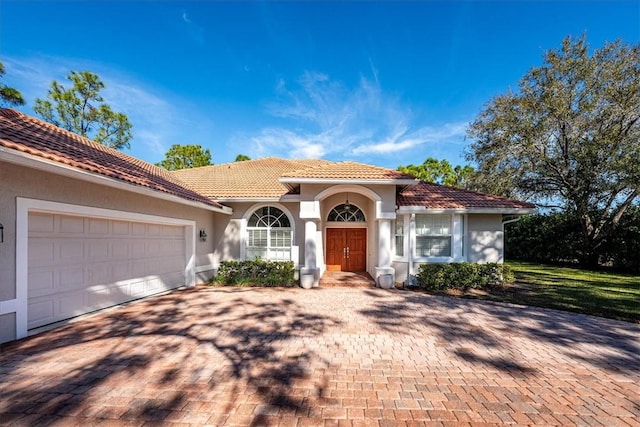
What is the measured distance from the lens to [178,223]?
32.1ft

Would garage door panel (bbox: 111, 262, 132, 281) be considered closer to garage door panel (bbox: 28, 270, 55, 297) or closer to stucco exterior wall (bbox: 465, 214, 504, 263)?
garage door panel (bbox: 28, 270, 55, 297)

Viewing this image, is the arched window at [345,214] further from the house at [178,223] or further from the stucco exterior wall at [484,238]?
the stucco exterior wall at [484,238]

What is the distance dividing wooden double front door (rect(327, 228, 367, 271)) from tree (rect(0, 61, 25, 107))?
21857mm

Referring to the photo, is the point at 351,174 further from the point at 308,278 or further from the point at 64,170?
the point at 64,170

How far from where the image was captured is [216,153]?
35.8m

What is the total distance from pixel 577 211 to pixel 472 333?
15601mm

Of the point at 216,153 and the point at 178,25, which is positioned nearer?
the point at 178,25

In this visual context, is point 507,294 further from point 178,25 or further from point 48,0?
point 48,0

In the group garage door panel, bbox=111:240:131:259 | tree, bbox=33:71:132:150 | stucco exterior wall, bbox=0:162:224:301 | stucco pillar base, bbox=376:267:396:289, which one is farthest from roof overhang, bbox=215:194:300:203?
tree, bbox=33:71:132:150

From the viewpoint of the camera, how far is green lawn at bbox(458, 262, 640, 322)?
770 cm

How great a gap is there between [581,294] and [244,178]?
47.6 ft

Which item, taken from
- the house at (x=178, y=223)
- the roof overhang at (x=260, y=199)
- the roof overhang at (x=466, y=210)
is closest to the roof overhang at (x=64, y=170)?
the house at (x=178, y=223)

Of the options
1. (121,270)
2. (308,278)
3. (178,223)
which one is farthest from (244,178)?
(121,270)

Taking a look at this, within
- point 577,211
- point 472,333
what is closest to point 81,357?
point 472,333
